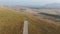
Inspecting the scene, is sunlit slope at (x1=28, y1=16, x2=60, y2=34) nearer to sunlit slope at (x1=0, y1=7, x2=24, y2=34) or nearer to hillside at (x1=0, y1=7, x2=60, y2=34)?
hillside at (x1=0, y1=7, x2=60, y2=34)

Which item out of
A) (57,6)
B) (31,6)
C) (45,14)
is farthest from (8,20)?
(57,6)

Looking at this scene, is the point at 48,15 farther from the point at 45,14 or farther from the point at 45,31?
the point at 45,31

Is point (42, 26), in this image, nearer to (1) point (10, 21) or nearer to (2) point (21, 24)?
(2) point (21, 24)

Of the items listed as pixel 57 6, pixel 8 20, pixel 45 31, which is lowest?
pixel 45 31

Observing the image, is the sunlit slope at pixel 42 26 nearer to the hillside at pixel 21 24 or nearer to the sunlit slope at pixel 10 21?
the hillside at pixel 21 24

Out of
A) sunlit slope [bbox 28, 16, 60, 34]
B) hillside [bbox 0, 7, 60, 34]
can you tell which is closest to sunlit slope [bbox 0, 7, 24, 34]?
hillside [bbox 0, 7, 60, 34]

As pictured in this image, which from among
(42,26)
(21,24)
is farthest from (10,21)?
(42,26)
